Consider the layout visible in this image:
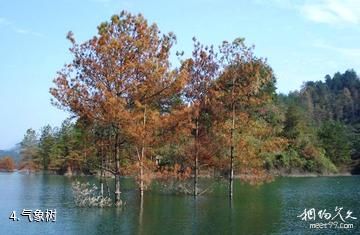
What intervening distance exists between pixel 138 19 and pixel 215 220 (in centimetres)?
1241

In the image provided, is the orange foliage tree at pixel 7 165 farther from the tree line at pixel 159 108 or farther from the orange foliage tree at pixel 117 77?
the orange foliage tree at pixel 117 77

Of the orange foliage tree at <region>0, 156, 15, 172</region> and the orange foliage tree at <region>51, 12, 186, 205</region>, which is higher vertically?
the orange foliage tree at <region>51, 12, 186, 205</region>

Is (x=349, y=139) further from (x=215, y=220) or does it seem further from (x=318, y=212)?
(x=215, y=220)

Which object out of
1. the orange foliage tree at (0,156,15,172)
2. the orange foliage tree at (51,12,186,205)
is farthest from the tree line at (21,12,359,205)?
the orange foliage tree at (0,156,15,172)

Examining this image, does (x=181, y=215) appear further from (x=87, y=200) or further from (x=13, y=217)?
(x=13, y=217)

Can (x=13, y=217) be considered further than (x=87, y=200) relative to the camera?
No

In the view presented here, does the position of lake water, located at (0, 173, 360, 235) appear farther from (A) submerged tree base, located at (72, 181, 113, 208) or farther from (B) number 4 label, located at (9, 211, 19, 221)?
(A) submerged tree base, located at (72, 181, 113, 208)

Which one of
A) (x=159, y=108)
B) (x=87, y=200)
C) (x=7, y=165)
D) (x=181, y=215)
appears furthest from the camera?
(x=7, y=165)

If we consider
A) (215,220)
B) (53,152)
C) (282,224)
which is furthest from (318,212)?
(53,152)

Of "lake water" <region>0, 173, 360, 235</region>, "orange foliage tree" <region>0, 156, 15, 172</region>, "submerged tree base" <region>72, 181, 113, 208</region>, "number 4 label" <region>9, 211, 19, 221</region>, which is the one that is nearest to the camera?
"lake water" <region>0, 173, 360, 235</region>

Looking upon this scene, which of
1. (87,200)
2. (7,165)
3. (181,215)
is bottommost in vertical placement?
(181,215)

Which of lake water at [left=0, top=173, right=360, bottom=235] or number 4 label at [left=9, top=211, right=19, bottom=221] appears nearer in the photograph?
lake water at [left=0, top=173, right=360, bottom=235]

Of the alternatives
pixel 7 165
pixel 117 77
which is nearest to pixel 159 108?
pixel 117 77

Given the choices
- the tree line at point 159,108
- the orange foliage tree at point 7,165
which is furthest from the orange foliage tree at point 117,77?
the orange foliage tree at point 7,165
